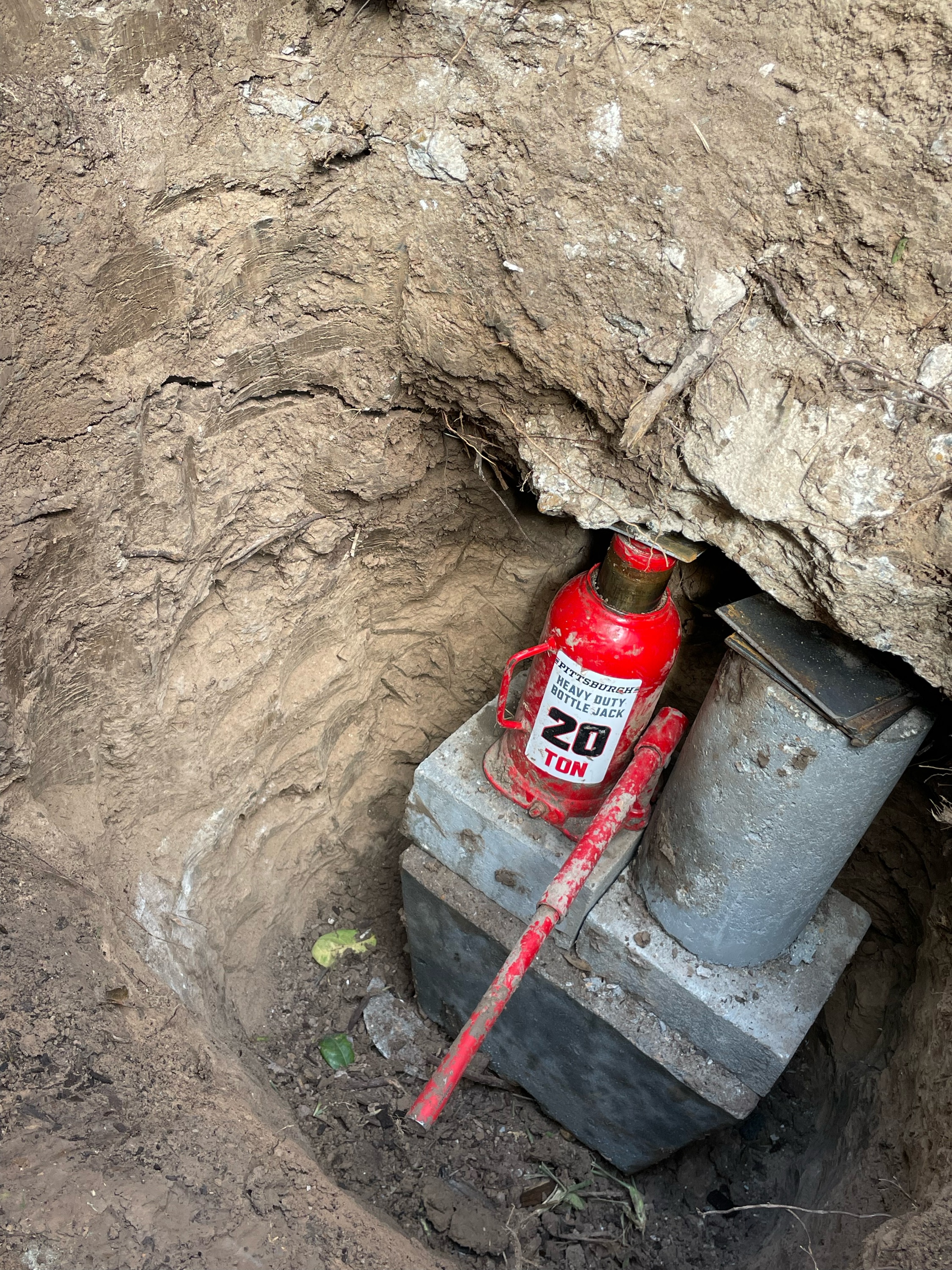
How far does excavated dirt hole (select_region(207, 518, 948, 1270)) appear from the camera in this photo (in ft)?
6.55

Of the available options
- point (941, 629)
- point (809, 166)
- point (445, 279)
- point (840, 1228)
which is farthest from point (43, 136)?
point (840, 1228)

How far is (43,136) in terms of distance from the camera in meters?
1.30

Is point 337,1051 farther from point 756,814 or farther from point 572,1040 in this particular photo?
point 756,814

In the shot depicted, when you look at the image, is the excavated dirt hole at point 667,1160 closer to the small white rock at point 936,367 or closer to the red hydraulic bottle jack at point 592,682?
the red hydraulic bottle jack at point 592,682

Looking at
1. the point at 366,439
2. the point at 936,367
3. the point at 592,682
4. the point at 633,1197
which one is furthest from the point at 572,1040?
the point at 936,367

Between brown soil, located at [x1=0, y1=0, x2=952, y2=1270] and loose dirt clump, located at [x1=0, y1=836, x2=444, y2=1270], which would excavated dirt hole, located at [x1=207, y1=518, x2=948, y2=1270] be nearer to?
brown soil, located at [x1=0, y1=0, x2=952, y2=1270]

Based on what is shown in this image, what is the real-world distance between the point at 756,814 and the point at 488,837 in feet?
2.19

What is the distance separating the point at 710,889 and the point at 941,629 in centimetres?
71

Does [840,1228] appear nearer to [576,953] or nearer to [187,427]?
[576,953]

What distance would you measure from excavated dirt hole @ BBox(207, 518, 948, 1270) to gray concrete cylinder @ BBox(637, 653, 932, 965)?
0.45 metres

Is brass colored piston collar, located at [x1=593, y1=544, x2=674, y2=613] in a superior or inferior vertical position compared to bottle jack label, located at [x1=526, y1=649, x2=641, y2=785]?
superior

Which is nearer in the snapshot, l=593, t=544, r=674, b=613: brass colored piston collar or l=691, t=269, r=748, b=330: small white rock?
l=691, t=269, r=748, b=330: small white rock

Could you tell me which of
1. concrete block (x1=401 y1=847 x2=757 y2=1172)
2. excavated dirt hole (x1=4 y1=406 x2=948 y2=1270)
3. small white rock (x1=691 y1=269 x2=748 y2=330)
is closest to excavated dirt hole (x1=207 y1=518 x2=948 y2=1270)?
excavated dirt hole (x1=4 y1=406 x2=948 y2=1270)

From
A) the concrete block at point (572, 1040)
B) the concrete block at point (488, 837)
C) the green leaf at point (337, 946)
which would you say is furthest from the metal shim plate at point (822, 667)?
the green leaf at point (337, 946)
